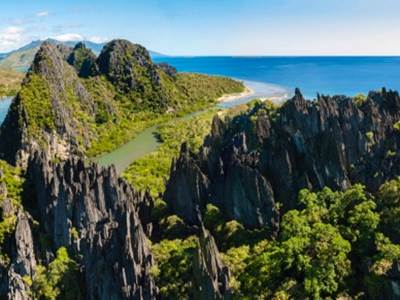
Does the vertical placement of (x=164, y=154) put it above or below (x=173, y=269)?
below

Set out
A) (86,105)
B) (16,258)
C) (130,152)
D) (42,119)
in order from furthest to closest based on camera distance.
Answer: (86,105)
(130,152)
(42,119)
(16,258)

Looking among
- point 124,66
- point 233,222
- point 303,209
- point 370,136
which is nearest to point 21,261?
point 233,222

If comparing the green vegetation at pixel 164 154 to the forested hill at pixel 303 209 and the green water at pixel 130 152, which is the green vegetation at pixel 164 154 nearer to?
the green water at pixel 130 152

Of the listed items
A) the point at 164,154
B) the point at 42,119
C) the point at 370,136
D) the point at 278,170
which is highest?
the point at 370,136

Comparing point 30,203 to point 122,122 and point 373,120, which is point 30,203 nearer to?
point 373,120

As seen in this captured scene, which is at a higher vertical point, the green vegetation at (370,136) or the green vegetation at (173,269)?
the green vegetation at (370,136)

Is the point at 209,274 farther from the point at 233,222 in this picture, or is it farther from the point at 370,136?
the point at 370,136

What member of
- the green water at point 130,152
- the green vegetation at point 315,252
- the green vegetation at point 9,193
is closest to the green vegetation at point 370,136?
the green vegetation at point 315,252

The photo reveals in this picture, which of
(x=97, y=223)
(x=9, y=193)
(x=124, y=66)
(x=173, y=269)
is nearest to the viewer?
(x=173, y=269)
